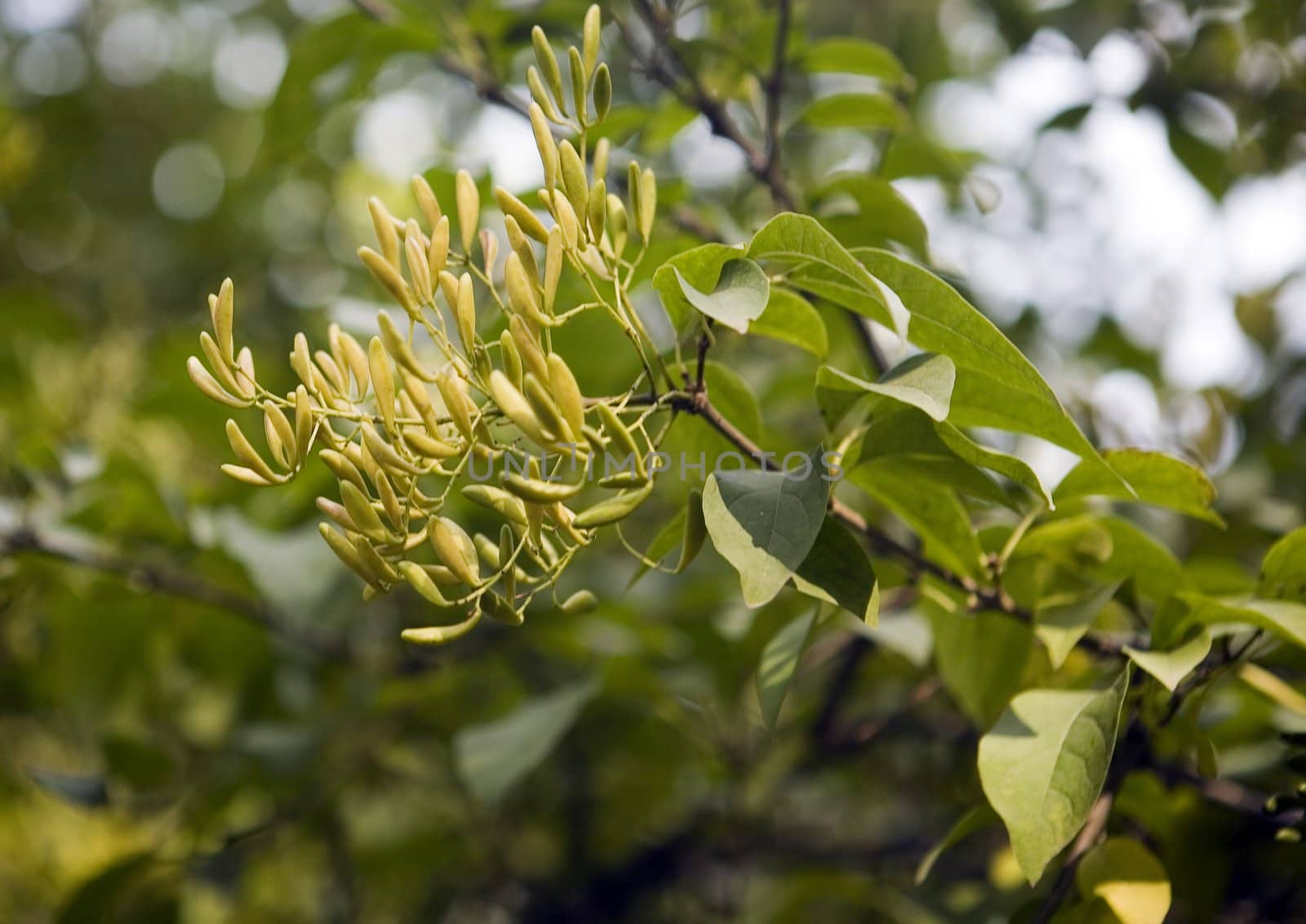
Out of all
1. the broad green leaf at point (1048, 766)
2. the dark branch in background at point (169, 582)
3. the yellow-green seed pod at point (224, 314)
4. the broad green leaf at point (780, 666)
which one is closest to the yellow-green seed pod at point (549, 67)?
the yellow-green seed pod at point (224, 314)

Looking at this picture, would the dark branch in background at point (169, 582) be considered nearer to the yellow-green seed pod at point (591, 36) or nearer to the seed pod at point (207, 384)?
the seed pod at point (207, 384)

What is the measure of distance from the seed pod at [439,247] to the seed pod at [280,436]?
0.11 metres

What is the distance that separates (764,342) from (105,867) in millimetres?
1123

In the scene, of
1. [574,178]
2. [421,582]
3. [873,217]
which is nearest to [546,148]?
[574,178]

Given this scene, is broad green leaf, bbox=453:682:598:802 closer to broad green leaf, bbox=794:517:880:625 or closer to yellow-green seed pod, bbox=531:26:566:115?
broad green leaf, bbox=794:517:880:625

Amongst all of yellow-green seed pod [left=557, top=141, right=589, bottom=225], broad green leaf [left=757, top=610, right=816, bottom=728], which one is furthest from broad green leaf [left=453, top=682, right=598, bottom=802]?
yellow-green seed pod [left=557, top=141, right=589, bottom=225]

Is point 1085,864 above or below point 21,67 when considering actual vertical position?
above

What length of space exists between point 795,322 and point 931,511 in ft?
0.50

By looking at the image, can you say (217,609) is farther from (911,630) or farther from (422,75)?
(422,75)

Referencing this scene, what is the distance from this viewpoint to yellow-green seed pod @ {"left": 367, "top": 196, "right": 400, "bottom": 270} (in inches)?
21.7

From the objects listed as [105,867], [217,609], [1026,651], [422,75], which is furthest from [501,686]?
[422,75]

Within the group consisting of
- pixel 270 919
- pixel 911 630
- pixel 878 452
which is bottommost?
pixel 270 919

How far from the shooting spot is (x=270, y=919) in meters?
1.64

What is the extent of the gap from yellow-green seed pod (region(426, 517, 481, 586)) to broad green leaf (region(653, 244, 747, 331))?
0.57ft
